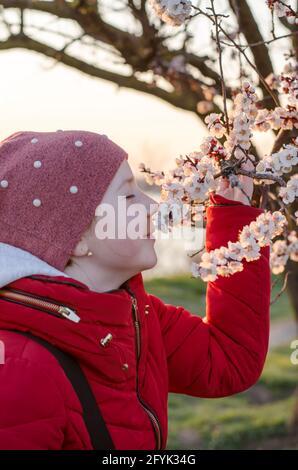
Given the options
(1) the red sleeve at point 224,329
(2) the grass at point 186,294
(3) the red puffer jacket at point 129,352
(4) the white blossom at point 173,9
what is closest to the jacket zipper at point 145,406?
(3) the red puffer jacket at point 129,352

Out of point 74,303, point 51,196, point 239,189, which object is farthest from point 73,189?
point 239,189

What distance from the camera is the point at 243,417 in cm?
541

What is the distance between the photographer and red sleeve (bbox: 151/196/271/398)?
231 centimetres

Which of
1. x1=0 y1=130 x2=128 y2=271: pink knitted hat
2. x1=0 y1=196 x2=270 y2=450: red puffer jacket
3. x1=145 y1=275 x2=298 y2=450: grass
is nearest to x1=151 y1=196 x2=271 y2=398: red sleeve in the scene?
x1=0 y1=196 x2=270 y2=450: red puffer jacket

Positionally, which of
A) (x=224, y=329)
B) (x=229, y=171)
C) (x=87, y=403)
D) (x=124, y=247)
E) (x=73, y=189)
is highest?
(x=229, y=171)

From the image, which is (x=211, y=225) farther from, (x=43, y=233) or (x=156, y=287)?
(x=156, y=287)

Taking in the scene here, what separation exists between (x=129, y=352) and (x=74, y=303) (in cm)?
21

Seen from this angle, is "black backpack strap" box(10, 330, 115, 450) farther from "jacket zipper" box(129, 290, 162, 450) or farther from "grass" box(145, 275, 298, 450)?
"grass" box(145, 275, 298, 450)

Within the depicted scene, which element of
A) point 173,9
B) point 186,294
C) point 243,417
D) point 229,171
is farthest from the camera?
point 186,294

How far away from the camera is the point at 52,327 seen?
190 cm

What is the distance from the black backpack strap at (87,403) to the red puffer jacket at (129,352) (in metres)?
0.01

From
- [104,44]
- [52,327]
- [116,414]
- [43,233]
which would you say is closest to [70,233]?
[43,233]

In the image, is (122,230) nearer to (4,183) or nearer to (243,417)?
(4,183)
